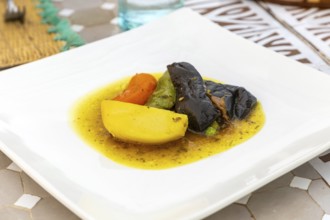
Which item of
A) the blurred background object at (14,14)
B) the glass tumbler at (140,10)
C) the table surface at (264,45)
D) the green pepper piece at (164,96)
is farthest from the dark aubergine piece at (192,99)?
the blurred background object at (14,14)

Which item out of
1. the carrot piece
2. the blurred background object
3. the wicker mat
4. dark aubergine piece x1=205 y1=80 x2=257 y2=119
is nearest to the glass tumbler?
the wicker mat

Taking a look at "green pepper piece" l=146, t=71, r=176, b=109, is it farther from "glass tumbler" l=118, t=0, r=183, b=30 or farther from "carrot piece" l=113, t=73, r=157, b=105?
"glass tumbler" l=118, t=0, r=183, b=30

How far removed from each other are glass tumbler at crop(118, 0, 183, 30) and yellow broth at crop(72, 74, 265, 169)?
0.55 m

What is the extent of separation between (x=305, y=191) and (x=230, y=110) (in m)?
0.25

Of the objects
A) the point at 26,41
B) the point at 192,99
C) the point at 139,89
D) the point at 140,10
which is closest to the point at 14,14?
the point at 26,41

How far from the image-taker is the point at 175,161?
1096mm

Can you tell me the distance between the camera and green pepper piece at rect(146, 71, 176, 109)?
4.15 ft

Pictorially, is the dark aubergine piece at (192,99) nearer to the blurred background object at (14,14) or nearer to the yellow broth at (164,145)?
the yellow broth at (164,145)

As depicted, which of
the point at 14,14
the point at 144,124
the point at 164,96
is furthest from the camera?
the point at 14,14

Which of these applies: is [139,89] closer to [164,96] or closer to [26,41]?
[164,96]

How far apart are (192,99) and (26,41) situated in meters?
0.71

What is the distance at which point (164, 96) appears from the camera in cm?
127

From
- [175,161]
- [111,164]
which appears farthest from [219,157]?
[111,164]

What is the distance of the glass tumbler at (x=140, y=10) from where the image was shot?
69.3 inches
